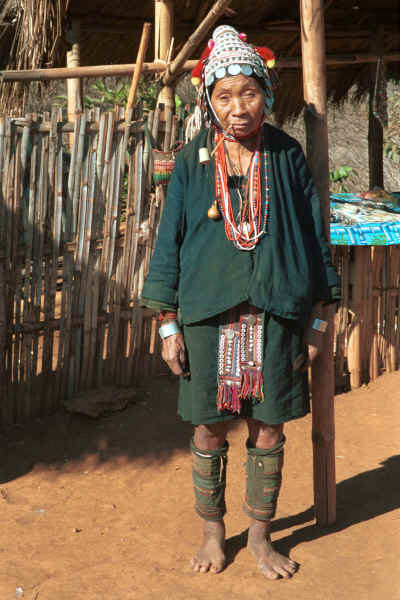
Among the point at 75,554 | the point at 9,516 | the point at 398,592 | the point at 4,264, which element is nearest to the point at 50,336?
the point at 4,264

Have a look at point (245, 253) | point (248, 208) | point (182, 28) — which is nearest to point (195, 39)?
point (248, 208)

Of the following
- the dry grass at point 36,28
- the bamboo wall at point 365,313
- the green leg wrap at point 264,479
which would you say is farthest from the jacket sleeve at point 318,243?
the dry grass at point 36,28

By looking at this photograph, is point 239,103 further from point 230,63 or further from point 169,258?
point 169,258

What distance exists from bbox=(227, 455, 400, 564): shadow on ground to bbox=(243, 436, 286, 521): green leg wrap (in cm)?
28

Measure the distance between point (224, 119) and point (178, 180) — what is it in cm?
29

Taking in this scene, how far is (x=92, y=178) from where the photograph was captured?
4004 millimetres

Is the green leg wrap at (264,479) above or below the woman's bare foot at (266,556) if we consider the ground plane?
above

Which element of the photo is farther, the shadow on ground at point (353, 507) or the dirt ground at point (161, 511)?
the shadow on ground at point (353, 507)

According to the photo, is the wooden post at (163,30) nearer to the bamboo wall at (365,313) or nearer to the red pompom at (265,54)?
the bamboo wall at (365,313)

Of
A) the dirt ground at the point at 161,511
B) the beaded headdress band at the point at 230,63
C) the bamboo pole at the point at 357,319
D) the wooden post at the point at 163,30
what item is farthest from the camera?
the wooden post at the point at 163,30

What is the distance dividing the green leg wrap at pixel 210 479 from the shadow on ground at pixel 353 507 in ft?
0.85

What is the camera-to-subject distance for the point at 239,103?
2.36m

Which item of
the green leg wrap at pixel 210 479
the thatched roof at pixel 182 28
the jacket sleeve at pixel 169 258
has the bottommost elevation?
the green leg wrap at pixel 210 479

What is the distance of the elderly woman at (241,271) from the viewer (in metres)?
2.38
